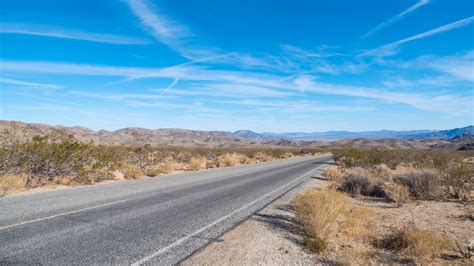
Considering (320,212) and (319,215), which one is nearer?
(319,215)

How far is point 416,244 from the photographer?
6.85 metres

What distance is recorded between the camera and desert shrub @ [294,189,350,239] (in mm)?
8055

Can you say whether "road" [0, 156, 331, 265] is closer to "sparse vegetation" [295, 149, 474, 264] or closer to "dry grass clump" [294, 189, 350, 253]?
"dry grass clump" [294, 189, 350, 253]

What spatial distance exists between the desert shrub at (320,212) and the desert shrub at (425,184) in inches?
212

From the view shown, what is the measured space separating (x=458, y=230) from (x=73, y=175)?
52.1 ft

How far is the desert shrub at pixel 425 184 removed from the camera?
1401 centimetres

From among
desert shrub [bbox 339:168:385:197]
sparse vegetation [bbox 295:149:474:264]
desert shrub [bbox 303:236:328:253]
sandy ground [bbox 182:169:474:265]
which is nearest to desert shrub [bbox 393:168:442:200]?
sparse vegetation [bbox 295:149:474:264]

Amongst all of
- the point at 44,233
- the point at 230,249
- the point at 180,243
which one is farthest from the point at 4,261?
the point at 230,249

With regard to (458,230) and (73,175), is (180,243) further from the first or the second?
(73,175)

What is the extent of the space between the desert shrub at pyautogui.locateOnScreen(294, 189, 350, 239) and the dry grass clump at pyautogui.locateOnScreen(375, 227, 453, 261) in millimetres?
1199

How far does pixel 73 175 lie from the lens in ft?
58.5

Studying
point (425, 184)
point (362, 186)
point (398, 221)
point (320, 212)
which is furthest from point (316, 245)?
point (362, 186)

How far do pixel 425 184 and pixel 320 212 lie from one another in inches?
307

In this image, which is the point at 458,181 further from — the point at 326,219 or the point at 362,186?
the point at 326,219
